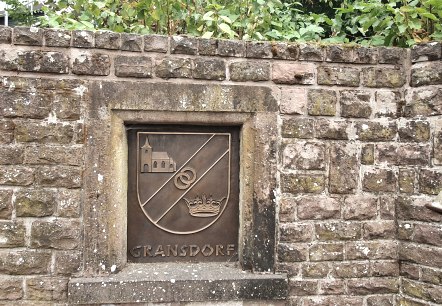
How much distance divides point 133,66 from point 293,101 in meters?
1.25

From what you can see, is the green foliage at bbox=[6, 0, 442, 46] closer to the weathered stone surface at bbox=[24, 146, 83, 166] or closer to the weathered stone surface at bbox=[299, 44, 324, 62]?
the weathered stone surface at bbox=[299, 44, 324, 62]

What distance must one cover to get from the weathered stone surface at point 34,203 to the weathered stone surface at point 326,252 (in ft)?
6.54

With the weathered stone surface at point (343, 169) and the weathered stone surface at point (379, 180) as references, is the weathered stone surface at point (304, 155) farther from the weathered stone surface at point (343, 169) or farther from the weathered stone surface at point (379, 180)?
the weathered stone surface at point (379, 180)

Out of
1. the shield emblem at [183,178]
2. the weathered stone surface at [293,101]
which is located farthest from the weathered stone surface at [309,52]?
the shield emblem at [183,178]

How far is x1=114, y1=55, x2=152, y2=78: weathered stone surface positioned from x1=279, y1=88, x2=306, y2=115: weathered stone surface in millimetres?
1043

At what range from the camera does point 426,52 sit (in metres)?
3.42

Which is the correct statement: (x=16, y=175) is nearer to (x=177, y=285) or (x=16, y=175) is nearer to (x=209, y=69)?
(x=177, y=285)

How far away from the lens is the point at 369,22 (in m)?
3.91

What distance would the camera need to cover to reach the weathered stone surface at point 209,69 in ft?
10.8

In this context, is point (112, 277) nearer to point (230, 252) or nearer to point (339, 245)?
point (230, 252)

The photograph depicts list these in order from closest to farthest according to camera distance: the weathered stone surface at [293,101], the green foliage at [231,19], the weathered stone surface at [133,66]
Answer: the weathered stone surface at [133,66], the weathered stone surface at [293,101], the green foliage at [231,19]

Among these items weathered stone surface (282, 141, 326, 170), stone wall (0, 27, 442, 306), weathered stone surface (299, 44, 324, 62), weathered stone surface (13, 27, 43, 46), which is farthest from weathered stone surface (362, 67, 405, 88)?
weathered stone surface (13, 27, 43, 46)

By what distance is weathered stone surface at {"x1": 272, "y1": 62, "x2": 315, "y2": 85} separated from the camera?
341 cm

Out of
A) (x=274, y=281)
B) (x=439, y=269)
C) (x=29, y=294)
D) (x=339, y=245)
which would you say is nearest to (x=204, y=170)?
(x=274, y=281)
